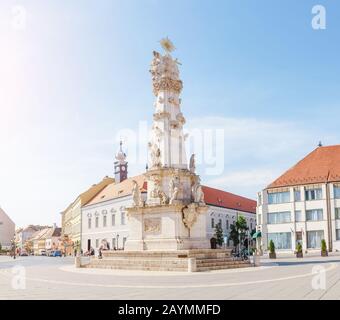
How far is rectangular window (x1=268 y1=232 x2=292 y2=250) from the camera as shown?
6084cm

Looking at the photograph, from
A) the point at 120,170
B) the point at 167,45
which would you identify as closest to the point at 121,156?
the point at 120,170

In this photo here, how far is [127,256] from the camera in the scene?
27750 millimetres

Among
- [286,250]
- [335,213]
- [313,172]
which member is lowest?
[286,250]

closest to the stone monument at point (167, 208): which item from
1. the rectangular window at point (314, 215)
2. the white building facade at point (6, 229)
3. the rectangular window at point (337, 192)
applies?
the rectangular window at point (337, 192)

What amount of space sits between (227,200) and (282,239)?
29.4 meters

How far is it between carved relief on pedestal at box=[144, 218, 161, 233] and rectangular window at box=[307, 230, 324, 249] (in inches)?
1423

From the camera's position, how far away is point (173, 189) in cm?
2798

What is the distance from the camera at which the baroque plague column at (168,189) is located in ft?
90.5

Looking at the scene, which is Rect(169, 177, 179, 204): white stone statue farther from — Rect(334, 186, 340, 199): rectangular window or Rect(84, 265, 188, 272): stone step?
Rect(334, 186, 340, 199): rectangular window

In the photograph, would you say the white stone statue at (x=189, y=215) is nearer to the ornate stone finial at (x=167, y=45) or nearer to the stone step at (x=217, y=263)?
the stone step at (x=217, y=263)

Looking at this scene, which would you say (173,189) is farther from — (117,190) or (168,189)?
(117,190)
